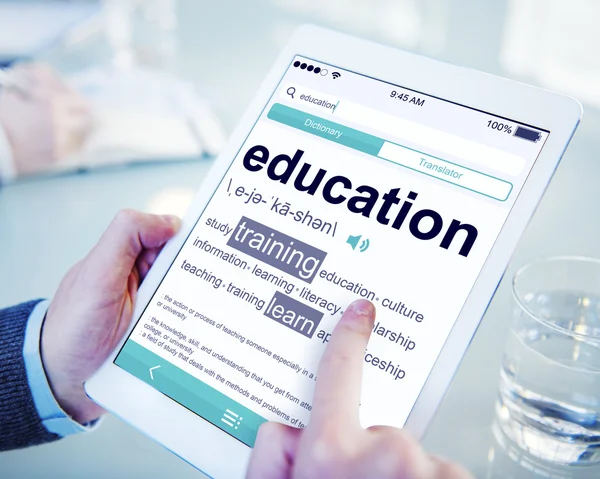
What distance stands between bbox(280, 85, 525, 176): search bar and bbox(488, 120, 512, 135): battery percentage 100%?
2cm

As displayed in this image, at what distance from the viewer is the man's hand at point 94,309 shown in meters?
0.52

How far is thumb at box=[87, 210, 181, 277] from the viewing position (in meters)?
0.52

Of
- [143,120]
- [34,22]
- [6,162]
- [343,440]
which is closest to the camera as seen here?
[343,440]

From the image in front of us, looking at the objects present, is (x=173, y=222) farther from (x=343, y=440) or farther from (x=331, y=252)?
(x=343, y=440)

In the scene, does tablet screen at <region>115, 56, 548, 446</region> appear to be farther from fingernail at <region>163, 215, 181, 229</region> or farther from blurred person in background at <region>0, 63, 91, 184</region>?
blurred person in background at <region>0, 63, 91, 184</region>

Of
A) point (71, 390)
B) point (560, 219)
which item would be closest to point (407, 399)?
point (71, 390)

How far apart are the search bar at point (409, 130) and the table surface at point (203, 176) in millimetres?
244

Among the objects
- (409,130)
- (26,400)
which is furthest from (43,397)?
(409,130)

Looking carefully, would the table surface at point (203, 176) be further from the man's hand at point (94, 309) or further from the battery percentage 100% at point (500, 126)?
the battery percentage 100% at point (500, 126)

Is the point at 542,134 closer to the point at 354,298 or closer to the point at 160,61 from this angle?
the point at 354,298

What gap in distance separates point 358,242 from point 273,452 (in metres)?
0.17

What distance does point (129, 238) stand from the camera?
0.53 meters

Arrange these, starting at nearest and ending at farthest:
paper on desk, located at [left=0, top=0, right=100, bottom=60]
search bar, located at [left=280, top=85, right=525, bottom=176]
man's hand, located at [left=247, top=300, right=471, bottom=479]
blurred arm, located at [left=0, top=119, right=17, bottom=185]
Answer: man's hand, located at [left=247, top=300, right=471, bottom=479] < search bar, located at [left=280, top=85, right=525, bottom=176] < blurred arm, located at [left=0, top=119, right=17, bottom=185] < paper on desk, located at [left=0, top=0, right=100, bottom=60]

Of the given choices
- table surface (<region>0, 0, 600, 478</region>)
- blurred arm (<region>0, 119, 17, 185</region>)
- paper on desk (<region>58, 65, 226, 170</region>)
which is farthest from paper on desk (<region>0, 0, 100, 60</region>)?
blurred arm (<region>0, 119, 17, 185</region>)
